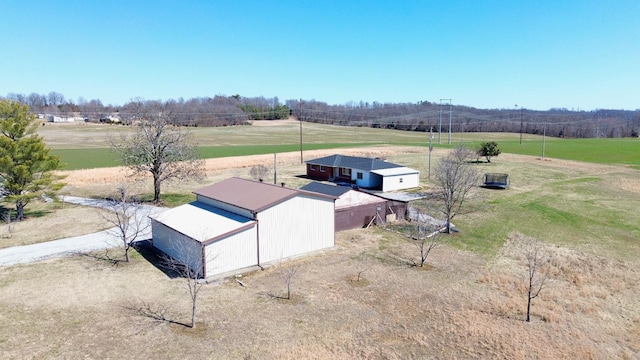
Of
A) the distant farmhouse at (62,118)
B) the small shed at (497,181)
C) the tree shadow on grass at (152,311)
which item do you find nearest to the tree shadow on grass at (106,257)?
the tree shadow on grass at (152,311)

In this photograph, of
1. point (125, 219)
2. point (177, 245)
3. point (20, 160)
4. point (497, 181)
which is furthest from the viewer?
point (497, 181)

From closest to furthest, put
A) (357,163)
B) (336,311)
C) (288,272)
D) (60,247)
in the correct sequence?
1. (336,311)
2. (288,272)
3. (60,247)
4. (357,163)

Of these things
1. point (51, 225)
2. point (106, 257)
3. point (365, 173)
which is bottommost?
point (106, 257)

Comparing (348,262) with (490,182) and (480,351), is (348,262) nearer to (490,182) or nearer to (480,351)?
Result: (480,351)

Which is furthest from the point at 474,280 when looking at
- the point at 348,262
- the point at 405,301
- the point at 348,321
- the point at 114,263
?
the point at 114,263

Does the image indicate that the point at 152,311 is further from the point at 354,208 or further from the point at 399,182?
the point at 399,182

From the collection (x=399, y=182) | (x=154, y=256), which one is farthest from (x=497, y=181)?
(x=154, y=256)

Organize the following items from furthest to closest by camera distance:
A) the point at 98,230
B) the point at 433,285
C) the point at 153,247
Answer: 1. the point at 98,230
2. the point at 153,247
3. the point at 433,285

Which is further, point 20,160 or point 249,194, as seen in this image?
point 20,160
